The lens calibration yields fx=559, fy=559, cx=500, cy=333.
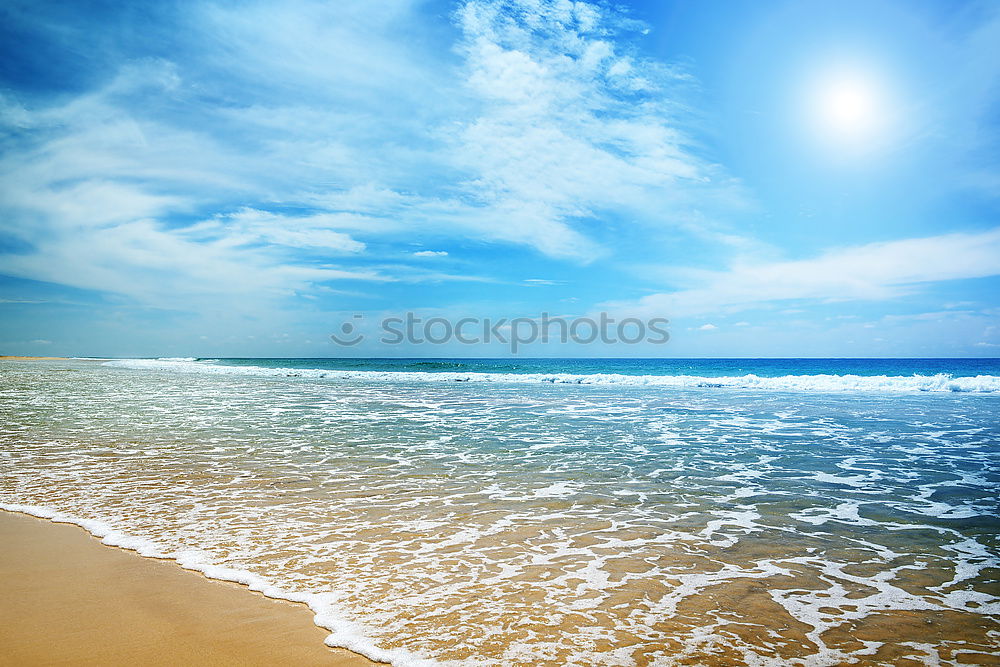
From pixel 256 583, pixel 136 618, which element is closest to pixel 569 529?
pixel 256 583

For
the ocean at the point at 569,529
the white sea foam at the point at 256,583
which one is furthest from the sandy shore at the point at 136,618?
the ocean at the point at 569,529

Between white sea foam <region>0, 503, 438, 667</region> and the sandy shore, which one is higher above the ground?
white sea foam <region>0, 503, 438, 667</region>

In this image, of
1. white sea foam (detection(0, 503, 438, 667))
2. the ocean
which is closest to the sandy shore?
white sea foam (detection(0, 503, 438, 667))

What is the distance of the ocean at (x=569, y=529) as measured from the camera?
3.47 meters

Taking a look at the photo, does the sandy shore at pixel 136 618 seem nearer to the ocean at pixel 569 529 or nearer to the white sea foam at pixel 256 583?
the white sea foam at pixel 256 583

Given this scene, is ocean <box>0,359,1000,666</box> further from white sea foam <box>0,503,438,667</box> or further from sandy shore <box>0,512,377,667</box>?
sandy shore <box>0,512,377,667</box>

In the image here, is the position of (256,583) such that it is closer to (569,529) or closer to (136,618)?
(136,618)

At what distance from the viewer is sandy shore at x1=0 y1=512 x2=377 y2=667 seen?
320cm

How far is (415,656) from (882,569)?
12.5 feet

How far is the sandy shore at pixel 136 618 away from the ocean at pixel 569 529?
0.19 metres

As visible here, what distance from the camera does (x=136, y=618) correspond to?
11.9 feet

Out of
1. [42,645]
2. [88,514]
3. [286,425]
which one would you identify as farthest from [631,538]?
[286,425]

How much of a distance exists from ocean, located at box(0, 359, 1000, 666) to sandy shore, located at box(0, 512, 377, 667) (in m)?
0.19

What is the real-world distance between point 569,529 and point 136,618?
359 cm
